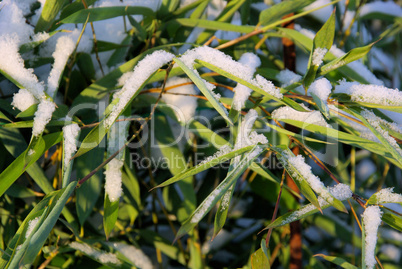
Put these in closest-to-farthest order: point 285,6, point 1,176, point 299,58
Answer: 1. point 1,176
2. point 285,6
3. point 299,58

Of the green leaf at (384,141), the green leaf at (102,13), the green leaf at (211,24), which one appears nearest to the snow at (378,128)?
the green leaf at (384,141)

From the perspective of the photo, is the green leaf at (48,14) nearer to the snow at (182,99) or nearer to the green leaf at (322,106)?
the snow at (182,99)

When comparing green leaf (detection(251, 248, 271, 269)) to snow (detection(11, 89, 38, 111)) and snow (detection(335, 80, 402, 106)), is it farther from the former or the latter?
snow (detection(11, 89, 38, 111))

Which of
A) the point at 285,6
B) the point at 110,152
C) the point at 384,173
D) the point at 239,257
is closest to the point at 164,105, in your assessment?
the point at 110,152

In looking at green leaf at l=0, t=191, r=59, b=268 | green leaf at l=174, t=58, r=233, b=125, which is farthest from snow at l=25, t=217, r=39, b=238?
green leaf at l=174, t=58, r=233, b=125

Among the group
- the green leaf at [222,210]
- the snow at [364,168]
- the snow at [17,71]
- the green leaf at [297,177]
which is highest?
the snow at [17,71]

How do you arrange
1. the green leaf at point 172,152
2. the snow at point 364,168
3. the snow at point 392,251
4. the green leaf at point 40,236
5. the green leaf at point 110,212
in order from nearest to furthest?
the green leaf at point 40,236 < the green leaf at point 110,212 < the green leaf at point 172,152 < the snow at point 392,251 < the snow at point 364,168

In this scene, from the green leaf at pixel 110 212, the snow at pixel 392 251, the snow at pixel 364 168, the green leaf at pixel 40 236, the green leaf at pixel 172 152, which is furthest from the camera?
the snow at pixel 364 168

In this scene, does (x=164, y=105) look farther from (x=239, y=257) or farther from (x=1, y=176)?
(x=239, y=257)
